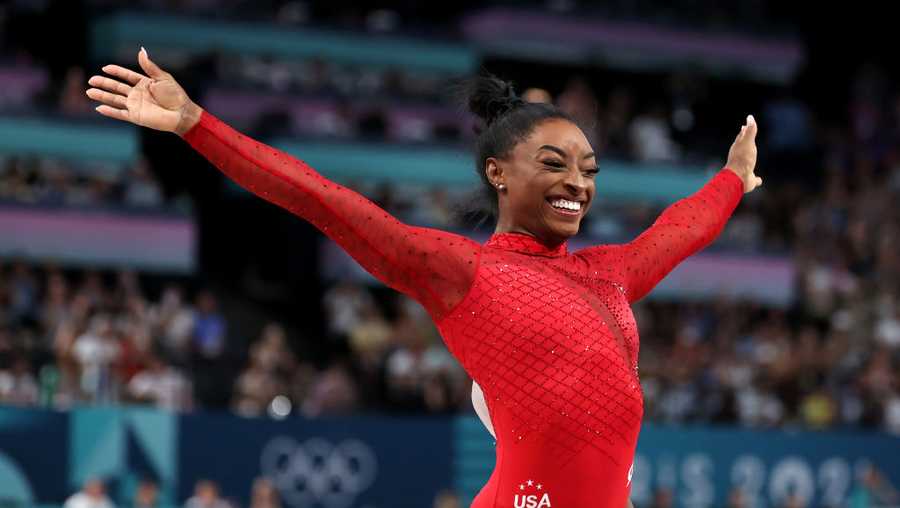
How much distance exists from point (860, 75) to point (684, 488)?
11.1 meters

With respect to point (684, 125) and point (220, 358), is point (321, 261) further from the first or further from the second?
point (684, 125)

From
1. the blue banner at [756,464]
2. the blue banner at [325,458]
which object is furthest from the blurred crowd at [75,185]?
the blue banner at [756,464]

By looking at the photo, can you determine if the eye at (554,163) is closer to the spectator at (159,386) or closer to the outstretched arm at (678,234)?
the outstretched arm at (678,234)

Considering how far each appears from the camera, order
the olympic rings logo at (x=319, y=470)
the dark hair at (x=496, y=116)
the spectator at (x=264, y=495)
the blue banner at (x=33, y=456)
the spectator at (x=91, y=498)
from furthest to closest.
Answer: the olympic rings logo at (x=319, y=470)
the spectator at (x=264, y=495)
the blue banner at (x=33, y=456)
the spectator at (x=91, y=498)
the dark hair at (x=496, y=116)

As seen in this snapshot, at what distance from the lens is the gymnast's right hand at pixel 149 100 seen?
3463 millimetres

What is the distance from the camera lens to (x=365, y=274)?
676 inches

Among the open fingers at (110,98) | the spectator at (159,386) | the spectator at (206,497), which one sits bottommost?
the spectator at (206,497)

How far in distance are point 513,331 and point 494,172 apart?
487 millimetres

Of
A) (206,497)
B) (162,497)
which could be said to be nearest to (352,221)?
(206,497)

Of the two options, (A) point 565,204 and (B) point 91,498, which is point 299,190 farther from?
(B) point 91,498

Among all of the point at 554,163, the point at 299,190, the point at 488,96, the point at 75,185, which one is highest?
the point at 75,185

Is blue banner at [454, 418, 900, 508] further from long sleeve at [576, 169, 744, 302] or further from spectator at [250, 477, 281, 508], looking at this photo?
long sleeve at [576, 169, 744, 302]

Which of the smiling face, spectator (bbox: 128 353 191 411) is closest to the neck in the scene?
the smiling face

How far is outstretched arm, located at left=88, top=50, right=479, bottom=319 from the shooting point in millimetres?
3494
